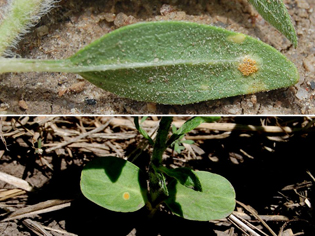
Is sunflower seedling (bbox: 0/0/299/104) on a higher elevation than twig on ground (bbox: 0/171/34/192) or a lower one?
higher

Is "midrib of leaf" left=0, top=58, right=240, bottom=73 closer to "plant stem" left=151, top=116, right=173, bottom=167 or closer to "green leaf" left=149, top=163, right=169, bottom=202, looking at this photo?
"plant stem" left=151, top=116, right=173, bottom=167

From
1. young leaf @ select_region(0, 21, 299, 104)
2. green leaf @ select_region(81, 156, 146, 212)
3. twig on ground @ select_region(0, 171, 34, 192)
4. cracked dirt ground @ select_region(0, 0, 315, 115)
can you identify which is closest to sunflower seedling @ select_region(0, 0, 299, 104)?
young leaf @ select_region(0, 21, 299, 104)

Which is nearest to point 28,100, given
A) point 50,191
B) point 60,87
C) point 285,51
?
point 60,87

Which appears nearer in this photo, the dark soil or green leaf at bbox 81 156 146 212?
green leaf at bbox 81 156 146 212

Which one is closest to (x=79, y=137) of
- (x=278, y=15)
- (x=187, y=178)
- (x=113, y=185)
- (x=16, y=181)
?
(x=16, y=181)

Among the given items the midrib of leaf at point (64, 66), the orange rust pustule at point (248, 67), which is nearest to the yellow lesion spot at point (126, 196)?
the midrib of leaf at point (64, 66)

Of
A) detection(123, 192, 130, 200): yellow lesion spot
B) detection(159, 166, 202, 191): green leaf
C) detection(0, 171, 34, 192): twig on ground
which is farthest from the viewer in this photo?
detection(0, 171, 34, 192): twig on ground

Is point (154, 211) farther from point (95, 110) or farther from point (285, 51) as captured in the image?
Answer: point (285, 51)

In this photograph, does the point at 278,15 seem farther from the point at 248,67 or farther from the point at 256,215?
the point at 256,215
